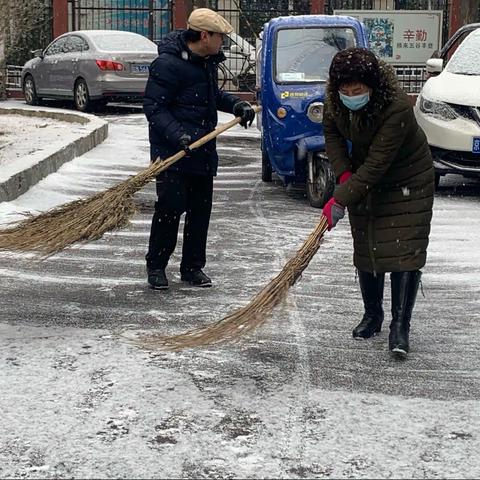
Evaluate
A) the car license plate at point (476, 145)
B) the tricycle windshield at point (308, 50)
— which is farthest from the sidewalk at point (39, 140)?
the car license plate at point (476, 145)

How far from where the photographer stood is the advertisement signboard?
23406 mm

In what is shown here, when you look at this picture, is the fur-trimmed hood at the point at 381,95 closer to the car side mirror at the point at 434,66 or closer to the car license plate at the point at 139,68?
the car side mirror at the point at 434,66

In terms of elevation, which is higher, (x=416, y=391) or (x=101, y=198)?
(x=101, y=198)

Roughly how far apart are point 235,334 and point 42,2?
21.4 meters

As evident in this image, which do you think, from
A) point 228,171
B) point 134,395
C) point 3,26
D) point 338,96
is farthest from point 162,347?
point 3,26

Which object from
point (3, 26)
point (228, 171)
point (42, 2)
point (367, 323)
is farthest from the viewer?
point (42, 2)

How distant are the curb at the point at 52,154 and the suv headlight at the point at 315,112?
2610 millimetres

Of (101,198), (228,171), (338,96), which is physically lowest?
(228,171)

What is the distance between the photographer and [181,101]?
22.5 feet

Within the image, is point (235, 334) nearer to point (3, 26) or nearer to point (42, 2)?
point (3, 26)

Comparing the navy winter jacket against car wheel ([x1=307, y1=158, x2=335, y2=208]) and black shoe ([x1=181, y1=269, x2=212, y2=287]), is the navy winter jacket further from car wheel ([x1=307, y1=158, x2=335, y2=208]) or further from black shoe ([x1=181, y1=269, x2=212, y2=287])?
car wheel ([x1=307, y1=158, x2=335, y2=208])

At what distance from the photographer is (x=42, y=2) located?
25672mm

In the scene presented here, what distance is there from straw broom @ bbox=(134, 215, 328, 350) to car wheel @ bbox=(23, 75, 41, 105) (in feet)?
56.8

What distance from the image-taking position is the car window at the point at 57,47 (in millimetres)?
21358
